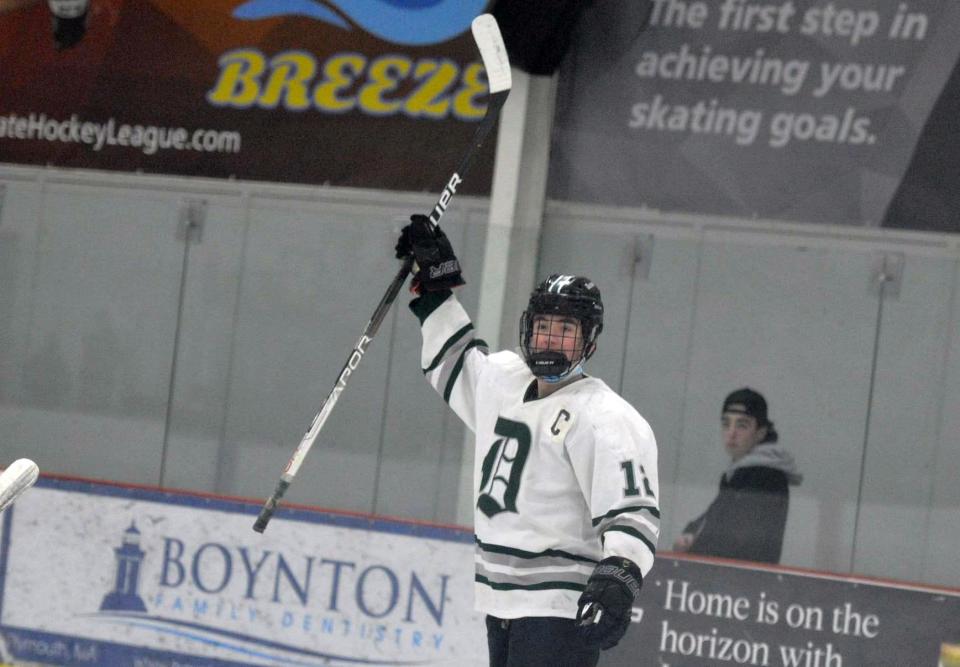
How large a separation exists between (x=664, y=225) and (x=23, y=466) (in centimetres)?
396

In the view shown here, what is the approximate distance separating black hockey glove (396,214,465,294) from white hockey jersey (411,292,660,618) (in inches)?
14.2

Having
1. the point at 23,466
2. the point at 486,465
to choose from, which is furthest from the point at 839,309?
the point at 23,466

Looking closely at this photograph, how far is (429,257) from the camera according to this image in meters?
3.49

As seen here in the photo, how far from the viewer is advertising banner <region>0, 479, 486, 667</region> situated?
4.91m

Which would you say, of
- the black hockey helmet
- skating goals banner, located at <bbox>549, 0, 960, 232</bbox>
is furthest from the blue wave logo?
the black hockey helmet

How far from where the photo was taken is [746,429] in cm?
568

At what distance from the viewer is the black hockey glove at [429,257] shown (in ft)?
11.5

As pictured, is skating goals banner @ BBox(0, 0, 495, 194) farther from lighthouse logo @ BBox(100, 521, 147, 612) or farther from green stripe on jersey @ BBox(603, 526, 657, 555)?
green stripe on jersey @ BBox(603, 526, 657, 555)

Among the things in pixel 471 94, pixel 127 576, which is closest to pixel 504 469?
pixel 127 576

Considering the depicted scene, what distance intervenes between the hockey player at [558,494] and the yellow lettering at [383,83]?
310 cm

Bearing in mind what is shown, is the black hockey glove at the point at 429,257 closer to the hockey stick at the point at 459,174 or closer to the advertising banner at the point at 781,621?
the hockey stick at the point at 459,174

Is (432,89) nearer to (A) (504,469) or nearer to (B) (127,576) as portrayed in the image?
(B) (127,576)

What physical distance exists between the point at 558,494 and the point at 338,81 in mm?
3560

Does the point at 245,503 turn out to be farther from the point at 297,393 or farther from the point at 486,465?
the point at 486,465
